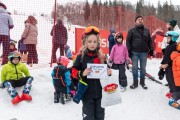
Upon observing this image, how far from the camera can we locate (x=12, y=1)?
831 cm

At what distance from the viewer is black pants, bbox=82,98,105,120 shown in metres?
3.98

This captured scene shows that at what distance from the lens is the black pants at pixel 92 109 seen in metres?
3.98

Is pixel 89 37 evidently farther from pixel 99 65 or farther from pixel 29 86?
pixel 29 86

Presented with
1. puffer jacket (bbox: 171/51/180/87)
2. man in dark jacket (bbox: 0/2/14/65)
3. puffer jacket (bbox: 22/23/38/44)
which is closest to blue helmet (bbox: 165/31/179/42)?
puffer jacket (bbox: 171/51/180/87)

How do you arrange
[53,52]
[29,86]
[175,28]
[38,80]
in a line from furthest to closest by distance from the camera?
[53,52] < [175,28] < [38,80] < [29,86]

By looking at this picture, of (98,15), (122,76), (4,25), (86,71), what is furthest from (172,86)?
(98,15)

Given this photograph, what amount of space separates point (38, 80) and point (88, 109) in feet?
11.4

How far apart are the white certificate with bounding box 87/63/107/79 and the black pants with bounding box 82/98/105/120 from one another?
0.44 meters

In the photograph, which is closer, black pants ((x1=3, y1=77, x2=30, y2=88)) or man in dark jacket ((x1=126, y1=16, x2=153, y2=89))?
black pants ((x1=3, y1=77, x2=30, y2=88))

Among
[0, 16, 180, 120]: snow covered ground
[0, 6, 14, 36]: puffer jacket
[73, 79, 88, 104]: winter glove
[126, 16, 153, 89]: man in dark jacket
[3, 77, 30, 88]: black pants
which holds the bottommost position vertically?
[0, 16, 180, 120]: snow covered ground

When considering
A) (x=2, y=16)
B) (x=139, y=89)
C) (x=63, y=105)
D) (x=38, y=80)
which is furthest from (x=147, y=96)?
(x=2, y=16)

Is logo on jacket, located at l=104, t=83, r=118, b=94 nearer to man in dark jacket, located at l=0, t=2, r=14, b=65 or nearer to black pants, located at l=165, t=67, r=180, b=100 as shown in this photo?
black pants, located at l=165, t=67, r=180, b=100

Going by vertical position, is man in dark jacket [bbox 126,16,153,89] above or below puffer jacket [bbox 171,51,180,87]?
above

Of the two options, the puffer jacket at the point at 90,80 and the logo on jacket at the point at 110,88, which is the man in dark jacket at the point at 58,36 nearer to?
the puffer jacket at the point at 90,80
